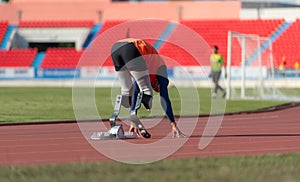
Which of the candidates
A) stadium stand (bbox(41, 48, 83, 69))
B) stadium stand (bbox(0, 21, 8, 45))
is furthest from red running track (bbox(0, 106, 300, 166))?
stadium stand (bbox(0, 21, 8, 45))

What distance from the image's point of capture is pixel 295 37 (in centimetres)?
5466

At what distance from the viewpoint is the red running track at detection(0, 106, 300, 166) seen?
12297 millimetres

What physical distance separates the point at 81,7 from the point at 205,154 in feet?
200

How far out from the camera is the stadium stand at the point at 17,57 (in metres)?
64.0

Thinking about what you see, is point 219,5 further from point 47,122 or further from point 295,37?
point 47,122

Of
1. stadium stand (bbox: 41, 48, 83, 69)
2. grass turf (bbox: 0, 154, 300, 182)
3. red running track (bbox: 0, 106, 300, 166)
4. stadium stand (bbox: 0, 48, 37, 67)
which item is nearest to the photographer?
grass turf (bbox: 0, 154, 300, 182)

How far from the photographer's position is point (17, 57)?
2552 inches

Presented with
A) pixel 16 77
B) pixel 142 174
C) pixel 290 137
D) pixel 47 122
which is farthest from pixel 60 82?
pixel 142 174

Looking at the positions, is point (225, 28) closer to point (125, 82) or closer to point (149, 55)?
point (125, 82)

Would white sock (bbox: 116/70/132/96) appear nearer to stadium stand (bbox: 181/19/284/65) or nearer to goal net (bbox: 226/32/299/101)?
goal net (bbox: 226/32/299/101)

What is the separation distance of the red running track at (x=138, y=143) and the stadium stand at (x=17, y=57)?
44.2 metres

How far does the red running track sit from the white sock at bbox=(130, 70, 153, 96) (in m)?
0.86

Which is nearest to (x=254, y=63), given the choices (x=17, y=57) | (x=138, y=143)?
(x=17, y=57)

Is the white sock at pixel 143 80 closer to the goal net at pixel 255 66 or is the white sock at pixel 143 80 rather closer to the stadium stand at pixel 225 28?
the goal net at pixel 255 66
